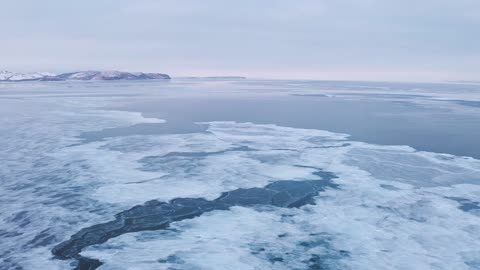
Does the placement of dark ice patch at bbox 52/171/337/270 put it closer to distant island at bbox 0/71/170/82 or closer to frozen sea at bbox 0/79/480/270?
frozen sea at bbox 0/79/480/270

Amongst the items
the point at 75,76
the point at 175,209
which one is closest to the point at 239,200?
the point at 175,209

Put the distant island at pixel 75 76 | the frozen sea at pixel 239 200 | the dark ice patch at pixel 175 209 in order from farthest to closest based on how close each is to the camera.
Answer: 1. the distant island at pixel 75 76
2. the dark ice patch at pixel 175 209
3. the frozen sea at pixel 239 200

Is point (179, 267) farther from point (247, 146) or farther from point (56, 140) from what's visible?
point (56, 140)

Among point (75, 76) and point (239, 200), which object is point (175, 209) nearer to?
point (239, 200)

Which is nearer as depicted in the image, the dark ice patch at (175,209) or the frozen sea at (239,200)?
the frozen sea at (239,200)

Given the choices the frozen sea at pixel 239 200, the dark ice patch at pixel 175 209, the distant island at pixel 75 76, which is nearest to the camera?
the frozen sea at pixel 239 200

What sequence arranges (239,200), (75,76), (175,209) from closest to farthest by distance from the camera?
(175,209) → (239,200) → (75,76)

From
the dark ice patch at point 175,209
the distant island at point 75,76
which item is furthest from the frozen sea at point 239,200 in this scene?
the distant island at point 75,76

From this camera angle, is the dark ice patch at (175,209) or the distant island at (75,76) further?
the distant island at (75,76)

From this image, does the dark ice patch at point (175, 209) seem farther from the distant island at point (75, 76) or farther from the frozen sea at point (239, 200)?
the distant island at point (75, 76)

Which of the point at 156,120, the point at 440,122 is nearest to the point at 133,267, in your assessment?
the point at 156,120
